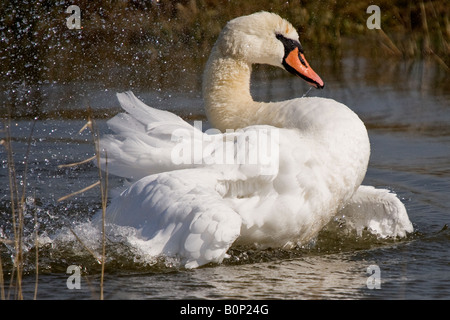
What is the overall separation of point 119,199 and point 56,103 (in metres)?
5.31

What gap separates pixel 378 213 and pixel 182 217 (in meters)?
1.91

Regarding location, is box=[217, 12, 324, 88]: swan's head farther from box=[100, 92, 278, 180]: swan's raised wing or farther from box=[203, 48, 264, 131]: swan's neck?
box=[100, 92, 278, 180]: swan's raised wing

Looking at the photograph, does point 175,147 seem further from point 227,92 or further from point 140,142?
point 227,92

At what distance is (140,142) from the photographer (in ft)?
18.0

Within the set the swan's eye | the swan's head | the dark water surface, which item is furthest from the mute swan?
the swan's eye

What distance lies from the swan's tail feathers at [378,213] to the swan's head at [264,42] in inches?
35.7

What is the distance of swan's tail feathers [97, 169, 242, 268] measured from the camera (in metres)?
4.84

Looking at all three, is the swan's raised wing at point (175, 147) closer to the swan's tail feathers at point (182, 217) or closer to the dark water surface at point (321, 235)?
the swan's tail feathers at point (182, 217)

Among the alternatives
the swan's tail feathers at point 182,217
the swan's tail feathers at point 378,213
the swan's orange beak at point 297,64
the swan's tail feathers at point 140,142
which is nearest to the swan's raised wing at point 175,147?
the swan's tail feathers at point 140,142

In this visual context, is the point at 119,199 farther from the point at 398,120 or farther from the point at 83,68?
the point at 83,68

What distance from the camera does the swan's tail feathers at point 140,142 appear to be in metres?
5.43

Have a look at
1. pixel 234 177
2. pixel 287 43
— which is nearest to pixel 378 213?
pixel 287 43

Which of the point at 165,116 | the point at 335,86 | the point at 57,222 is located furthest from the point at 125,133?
the point at 335,86

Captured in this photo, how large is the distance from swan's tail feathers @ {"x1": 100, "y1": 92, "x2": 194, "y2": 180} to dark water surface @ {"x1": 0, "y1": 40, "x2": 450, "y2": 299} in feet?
1.71
